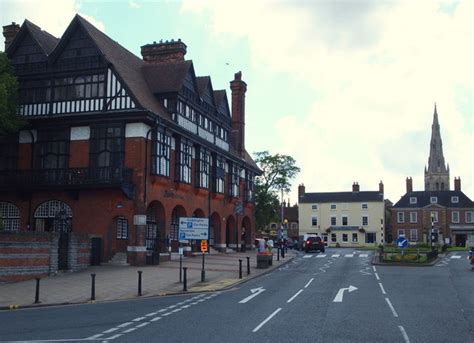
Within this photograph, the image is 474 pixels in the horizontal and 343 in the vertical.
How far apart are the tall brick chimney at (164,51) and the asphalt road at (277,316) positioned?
82.6 feet

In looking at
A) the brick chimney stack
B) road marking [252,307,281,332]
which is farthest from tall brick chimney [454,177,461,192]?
road marking [252,307,281,332]

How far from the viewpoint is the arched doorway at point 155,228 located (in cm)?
3750

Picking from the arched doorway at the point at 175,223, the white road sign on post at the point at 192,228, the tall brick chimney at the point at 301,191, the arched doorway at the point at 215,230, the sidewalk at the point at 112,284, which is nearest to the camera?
the sidewalk at the point at 112,284

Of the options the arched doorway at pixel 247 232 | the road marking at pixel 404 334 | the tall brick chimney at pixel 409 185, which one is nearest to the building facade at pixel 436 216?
the tall brick chimney at pixel 409 185

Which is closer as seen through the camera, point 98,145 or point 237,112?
point 98,145

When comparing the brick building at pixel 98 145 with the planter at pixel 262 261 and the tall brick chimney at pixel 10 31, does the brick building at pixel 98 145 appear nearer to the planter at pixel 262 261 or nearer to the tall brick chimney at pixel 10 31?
the tall brick chimney at pixel 10 31

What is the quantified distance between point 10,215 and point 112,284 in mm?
16951

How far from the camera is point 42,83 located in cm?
3775

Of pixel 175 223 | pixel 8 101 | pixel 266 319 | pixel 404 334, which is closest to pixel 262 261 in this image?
pixel 175 223

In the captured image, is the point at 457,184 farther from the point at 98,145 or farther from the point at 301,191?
the point at 98,145

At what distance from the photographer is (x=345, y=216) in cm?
9550

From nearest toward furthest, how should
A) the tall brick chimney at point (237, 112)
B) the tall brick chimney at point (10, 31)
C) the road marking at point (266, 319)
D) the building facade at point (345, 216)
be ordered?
1. the road marking at point (266, 319)
2. the tall brick chimney at point (10, 31)
3. the tall brick chimney at point (237, 112)
4. the building facade at point (345, 216)

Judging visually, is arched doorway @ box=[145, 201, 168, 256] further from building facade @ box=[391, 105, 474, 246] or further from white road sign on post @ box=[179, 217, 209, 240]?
building facade @ box=[391, 105, 474, 246]

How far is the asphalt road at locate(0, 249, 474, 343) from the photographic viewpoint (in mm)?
12602
